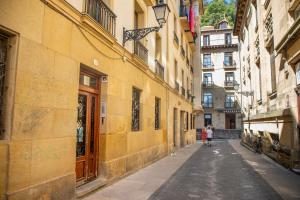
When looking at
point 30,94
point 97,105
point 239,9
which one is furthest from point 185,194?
point 239,9

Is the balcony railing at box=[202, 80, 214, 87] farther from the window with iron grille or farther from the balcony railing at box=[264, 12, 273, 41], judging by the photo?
the window with iron grille

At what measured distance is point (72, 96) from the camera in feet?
18.6

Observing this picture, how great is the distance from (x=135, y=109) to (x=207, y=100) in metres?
34.2

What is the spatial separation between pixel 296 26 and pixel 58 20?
742 cm

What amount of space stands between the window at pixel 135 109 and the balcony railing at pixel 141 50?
1281mm

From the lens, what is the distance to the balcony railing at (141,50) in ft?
31.6

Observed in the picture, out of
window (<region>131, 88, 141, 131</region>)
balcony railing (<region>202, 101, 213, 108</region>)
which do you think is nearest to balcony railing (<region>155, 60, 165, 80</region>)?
window (<region>131, 88, 141, 131</region>)

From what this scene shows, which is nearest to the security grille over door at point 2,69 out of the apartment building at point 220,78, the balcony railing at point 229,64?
the apartment building at point 220,78

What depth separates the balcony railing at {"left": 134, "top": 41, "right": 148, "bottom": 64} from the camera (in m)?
→ 9.63

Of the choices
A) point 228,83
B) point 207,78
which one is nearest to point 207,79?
point 207,78

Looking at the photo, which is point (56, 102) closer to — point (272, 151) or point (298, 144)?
point (298, 144)

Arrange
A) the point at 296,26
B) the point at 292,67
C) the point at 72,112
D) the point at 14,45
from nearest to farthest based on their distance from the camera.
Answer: the point at 14,45
the point at 72,112
the point at 296,26
the point at 292,67

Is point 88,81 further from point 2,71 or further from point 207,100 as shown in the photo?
point 207,100

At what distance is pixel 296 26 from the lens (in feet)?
28.8
